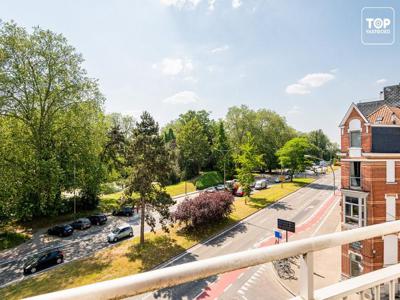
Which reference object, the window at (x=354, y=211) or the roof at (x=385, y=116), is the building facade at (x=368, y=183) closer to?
the window at (x=354, y=211)

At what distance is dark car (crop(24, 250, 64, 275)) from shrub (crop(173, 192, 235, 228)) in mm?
10209

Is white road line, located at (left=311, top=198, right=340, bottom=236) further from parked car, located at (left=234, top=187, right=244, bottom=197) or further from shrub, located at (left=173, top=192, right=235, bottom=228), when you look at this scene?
parked car, located at (left=234, top=187, right=244, bottom=197)

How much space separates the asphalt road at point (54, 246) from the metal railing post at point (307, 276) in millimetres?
21398

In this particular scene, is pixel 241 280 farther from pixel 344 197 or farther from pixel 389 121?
pixel 389 121

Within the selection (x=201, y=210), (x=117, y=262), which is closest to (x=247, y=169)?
(x=201, y=210)

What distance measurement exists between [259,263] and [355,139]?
1768 cm

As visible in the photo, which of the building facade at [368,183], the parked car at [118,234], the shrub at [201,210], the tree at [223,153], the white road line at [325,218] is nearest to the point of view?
the building facade at [368,183]

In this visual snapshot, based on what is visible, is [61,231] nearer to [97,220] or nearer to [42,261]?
[97,220]

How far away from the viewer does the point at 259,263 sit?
5.59 ft

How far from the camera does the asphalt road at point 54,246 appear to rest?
18.3m

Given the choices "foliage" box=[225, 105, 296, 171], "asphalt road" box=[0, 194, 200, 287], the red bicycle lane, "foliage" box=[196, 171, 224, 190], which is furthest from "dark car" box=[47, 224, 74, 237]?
"foliage" box=[225, 105, 296, 171]

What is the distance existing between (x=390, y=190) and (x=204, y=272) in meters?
17.8

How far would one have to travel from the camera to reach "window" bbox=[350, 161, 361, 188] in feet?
52.0

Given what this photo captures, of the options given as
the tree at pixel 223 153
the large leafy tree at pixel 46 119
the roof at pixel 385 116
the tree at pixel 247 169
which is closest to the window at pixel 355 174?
the roof at pixel 385 116
